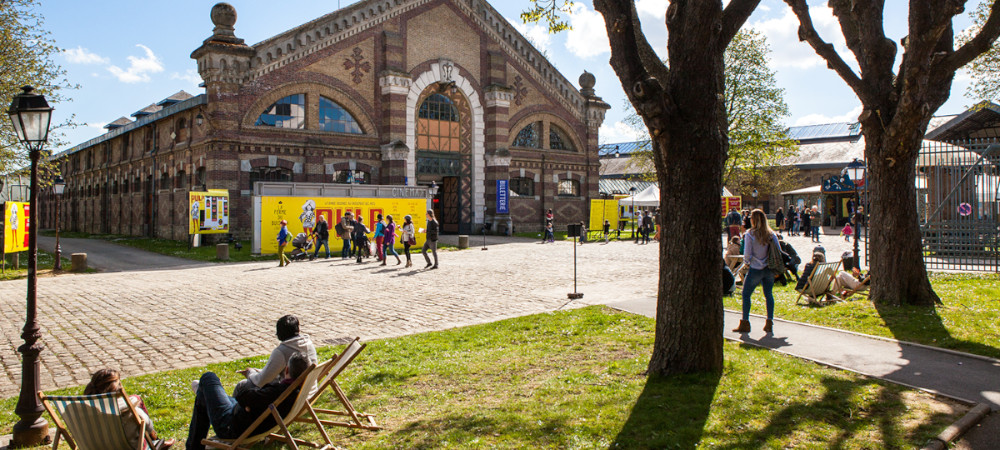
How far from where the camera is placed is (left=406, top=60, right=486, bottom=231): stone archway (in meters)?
31.4

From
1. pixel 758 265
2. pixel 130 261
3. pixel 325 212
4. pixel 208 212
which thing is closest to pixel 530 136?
pixel 325 212

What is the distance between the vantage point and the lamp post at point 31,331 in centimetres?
513

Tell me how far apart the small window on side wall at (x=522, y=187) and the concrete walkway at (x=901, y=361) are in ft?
89.5

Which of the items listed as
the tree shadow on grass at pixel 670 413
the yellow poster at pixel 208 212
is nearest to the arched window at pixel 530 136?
the yellow poster at pixel 208 212

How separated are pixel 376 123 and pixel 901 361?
26.6 metres

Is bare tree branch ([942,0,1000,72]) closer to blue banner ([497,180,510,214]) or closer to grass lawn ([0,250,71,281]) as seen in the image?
grass lawn ([0,250,71,281])

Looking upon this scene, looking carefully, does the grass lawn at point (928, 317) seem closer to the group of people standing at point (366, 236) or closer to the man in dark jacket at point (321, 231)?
the group of people standing at point (366, 236)

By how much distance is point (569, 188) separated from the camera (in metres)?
38.9

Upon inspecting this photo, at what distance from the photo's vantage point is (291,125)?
28031 millimetres

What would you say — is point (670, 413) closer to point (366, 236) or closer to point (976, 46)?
point (976, 46)

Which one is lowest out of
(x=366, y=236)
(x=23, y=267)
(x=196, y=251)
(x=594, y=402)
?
(x=594, y=402)

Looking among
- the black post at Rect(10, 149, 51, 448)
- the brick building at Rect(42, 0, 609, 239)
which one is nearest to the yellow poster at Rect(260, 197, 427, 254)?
the brick building at Rect(42, 0, 609, 239)

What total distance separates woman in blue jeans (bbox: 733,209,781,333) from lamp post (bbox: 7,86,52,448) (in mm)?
7924

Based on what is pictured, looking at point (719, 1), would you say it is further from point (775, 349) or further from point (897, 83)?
point (897, 83)
